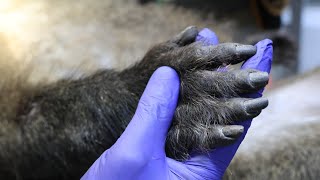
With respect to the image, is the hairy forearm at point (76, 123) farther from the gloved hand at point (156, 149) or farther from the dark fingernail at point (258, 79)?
the dark fingernail at point (258, 79)

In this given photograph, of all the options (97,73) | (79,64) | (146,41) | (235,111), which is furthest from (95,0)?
(235,111)

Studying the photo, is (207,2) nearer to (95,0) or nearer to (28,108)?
(95,0)

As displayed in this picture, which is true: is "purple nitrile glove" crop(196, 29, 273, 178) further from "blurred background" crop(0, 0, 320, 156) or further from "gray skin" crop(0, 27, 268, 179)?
"blurred background" crop(0, 0, 320, 156)

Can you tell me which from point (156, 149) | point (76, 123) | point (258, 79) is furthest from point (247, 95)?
point (76, 123)

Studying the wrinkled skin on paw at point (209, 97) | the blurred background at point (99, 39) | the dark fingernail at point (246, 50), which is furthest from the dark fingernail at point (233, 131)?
the blurred background at point (99, 39)

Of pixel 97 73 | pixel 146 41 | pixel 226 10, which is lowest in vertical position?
pixel 226 10

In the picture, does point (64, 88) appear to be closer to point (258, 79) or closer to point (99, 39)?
point (99, 39)
